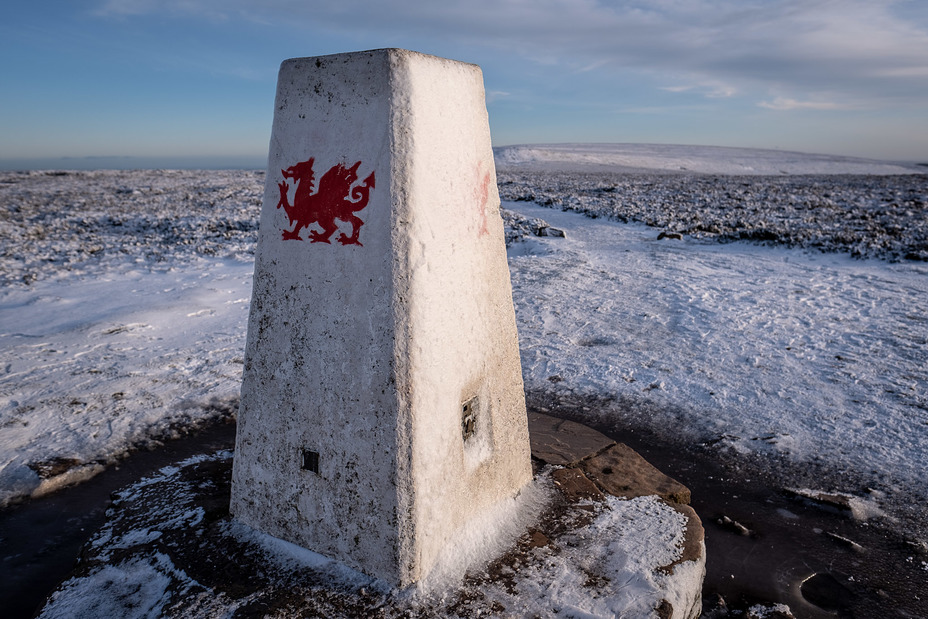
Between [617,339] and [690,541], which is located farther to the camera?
[617,339]

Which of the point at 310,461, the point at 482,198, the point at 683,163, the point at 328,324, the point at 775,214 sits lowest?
the point at 310,461

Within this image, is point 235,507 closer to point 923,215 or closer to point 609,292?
point 609,292

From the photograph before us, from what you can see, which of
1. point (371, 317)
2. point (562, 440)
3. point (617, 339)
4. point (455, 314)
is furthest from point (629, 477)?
point (617, 339)

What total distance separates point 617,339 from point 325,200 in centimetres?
372

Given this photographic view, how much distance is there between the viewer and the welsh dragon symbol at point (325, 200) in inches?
77.0

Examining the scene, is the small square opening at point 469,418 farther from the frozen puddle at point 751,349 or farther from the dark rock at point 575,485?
the frozen puddle at point 751,349

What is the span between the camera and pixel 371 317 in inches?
76.2

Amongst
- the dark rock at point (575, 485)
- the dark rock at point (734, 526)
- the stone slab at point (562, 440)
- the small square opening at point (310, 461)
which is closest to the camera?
the small square opening at point (310, 461)

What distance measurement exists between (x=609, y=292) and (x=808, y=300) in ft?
6.74

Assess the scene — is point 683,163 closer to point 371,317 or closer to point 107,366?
point 107,366

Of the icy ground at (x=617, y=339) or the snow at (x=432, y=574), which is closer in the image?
the snow at (x=432, y=574)

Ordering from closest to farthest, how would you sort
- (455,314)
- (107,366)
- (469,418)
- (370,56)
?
(370,56)
(455,314)
(469,418)
(107,366)

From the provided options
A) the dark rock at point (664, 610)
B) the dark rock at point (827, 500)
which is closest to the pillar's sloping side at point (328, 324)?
the dark rock at point (664, 610)

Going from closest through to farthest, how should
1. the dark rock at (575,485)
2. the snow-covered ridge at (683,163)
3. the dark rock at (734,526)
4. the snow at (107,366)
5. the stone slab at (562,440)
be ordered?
the dark rock at (575,485) → the dark rock at (734,526) → the stone slab at (562,440) → the snow at (107,366) → the snow-covered ridge at (683,163)
